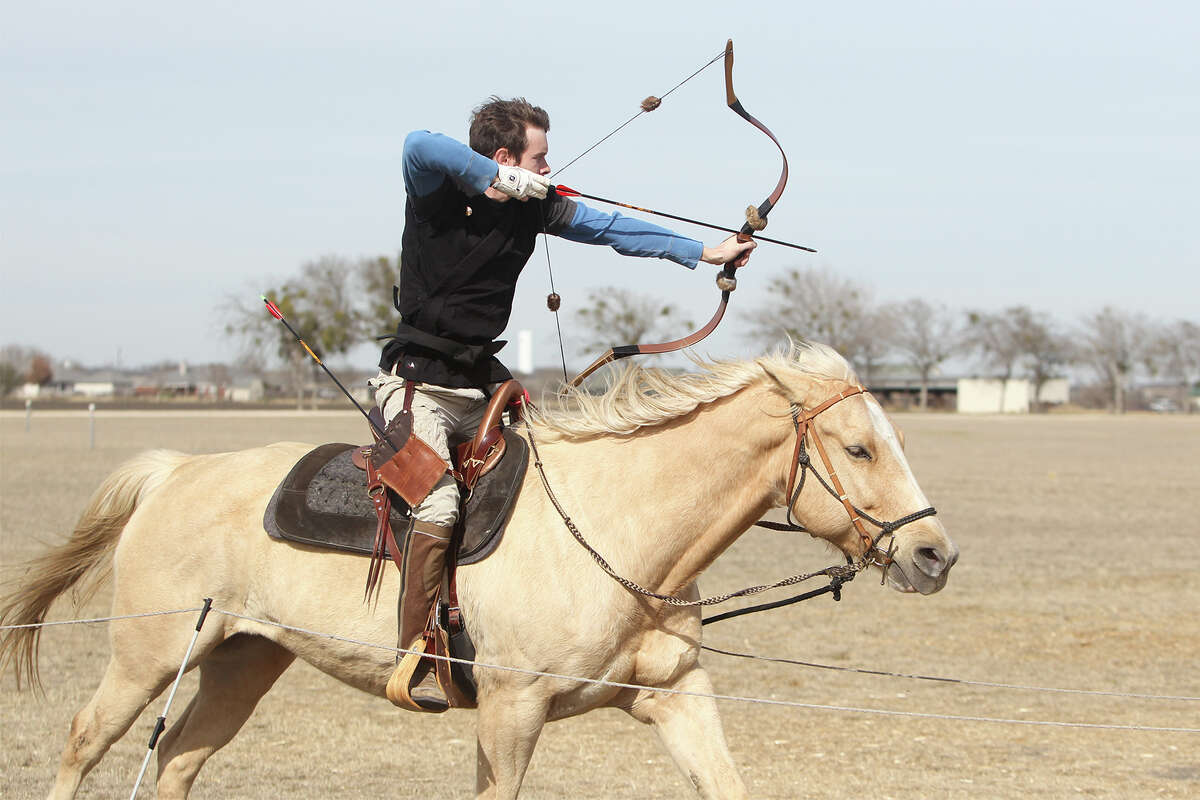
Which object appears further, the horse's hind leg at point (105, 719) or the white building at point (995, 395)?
the white building at point (995, 395)

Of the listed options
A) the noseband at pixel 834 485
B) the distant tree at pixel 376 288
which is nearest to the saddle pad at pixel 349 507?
the noseband at pixel 834 485

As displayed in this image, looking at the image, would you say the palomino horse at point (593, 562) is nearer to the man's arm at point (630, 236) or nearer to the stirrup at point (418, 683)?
the stirrup at point (418, 683)

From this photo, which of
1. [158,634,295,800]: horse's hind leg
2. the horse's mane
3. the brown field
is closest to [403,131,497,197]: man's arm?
the horse's mane

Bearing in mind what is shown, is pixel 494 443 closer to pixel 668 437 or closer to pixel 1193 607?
pixel 668 437

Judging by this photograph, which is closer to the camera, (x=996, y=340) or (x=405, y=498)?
(x=405, y=498)

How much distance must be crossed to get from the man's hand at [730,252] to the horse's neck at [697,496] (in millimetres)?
604

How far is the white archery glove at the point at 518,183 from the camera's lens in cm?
462

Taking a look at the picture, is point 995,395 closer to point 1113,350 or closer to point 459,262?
point 1113,350

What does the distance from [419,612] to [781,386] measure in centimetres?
174

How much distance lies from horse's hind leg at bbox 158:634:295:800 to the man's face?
2.67 metres

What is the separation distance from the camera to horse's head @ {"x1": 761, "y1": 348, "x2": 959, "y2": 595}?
4.40 metres

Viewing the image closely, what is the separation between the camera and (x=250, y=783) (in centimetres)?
680

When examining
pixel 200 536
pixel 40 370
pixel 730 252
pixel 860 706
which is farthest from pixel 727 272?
pixel 40 370

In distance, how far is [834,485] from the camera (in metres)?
4.58
